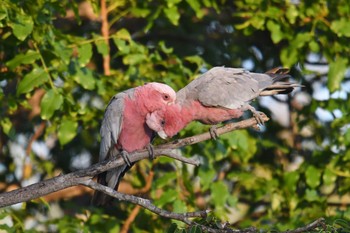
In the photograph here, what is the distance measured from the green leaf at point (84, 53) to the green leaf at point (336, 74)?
5.51ft

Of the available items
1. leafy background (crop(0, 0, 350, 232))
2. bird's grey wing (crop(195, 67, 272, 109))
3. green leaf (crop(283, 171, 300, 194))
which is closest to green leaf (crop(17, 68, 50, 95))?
leafy background (crop(0, 0, 350, 232))

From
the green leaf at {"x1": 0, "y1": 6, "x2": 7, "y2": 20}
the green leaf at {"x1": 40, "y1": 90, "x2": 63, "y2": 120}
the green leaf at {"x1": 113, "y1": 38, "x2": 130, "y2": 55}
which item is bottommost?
the green leaf at {"x1": 40, "y1": 90, "x2": 63, "y2": 120}

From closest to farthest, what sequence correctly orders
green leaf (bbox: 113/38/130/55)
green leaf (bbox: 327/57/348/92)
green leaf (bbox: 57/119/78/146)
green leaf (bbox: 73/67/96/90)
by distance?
green leaf (bbox: 73/67/96/90) < green leaf (bbox: 57/119/78/146) < green leaf (bbox: 113/38/130/55) < green leaf (bbox: 327/57/348/92)

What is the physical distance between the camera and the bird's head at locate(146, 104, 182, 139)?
421cm

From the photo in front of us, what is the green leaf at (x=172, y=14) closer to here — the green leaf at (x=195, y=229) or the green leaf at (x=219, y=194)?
the green leaf at (x=219, y=194)

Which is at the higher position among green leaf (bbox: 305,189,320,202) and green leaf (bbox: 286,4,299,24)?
green leaf (bbox: 286,4,299,24)

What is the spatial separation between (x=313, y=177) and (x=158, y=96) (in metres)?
1.74

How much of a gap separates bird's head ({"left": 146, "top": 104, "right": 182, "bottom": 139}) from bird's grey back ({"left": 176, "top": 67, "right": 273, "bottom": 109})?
0.09 meters

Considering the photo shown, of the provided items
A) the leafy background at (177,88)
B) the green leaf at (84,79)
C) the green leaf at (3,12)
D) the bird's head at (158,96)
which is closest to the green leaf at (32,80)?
the leafy background at (177,88)

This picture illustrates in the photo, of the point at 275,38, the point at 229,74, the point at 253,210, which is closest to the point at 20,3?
the point at 229,74

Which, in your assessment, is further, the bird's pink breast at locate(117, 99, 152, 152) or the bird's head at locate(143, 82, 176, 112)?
the bird's pink breast at locate(117, 99, 152, 152)

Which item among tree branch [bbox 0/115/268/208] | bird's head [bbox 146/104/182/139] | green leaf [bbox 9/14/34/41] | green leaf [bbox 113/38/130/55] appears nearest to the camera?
tree branch [bbox 0/115/268/208]

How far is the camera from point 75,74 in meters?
5.05

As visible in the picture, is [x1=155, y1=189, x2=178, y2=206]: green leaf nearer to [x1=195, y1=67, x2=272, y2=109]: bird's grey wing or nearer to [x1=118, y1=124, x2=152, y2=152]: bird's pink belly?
[x1=118, y1=124, x2=152, y2=152]: bird's pink belly
